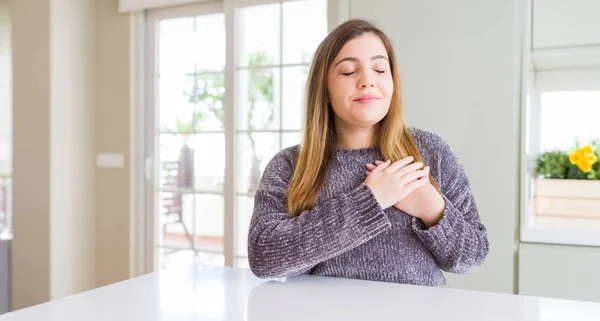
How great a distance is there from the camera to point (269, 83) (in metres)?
2.85

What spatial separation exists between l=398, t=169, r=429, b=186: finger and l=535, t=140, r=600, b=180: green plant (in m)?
1.33

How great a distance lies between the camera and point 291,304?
829mm

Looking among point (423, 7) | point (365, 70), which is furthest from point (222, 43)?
point (365, 70)

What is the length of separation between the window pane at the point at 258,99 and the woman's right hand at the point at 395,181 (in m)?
1.79

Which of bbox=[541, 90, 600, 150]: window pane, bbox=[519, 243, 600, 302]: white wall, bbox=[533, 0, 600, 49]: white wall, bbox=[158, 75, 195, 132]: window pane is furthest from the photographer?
bbox=[158, 75, 195, 132]: window pane

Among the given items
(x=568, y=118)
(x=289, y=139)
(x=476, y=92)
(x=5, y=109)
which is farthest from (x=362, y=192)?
(x=5, y=109)

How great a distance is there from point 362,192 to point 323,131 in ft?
0.72

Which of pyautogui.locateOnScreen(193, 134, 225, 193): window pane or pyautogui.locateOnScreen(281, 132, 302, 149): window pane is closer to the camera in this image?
pyautogui.locateOnScreen(281, 132, 302, 149): window pane

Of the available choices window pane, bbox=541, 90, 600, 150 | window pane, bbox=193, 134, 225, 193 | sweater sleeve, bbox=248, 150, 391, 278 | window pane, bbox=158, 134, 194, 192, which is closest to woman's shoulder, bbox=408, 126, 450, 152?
sweater sleeve, bbox=248, 150, 391, 278

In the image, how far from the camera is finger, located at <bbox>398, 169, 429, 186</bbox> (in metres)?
1.05

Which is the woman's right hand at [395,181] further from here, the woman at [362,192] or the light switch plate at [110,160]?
the light switch plate at [110,160]

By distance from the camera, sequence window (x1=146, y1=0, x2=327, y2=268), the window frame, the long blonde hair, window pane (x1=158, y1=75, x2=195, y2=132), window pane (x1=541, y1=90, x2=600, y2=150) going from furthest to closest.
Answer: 1. window pane (x1=158, y1=75, x2=195, y2=132)
2. the window frame
3. window (x1=146, y1=0, x2=327, y2=268)
4. window pane (x1=541, y1=90, x2=600, y2=150)
5. the long blonde hair

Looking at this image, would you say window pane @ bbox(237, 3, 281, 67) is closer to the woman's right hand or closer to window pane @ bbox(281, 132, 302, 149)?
window pane @ bbox(281, 132, 302, 149)

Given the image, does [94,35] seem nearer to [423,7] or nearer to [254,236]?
[423,7]
